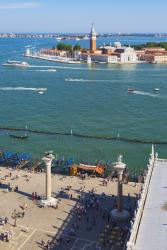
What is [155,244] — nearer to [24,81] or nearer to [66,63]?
[24,81]

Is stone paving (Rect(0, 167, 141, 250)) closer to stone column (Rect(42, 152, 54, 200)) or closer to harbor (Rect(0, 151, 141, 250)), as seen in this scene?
harbor (Rect(0, 151, 141, 250))

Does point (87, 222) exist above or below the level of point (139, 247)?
below

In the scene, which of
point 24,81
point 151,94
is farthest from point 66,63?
point 151,94

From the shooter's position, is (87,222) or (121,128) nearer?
(87,222)

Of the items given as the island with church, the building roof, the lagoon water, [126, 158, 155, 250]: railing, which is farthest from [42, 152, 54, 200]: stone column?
the island with church

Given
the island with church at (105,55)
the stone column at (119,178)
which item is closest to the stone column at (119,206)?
the stone column at (119,178)

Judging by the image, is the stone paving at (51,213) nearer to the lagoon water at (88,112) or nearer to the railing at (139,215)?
the railing at (139,215)

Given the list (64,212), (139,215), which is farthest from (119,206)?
(139,215)
